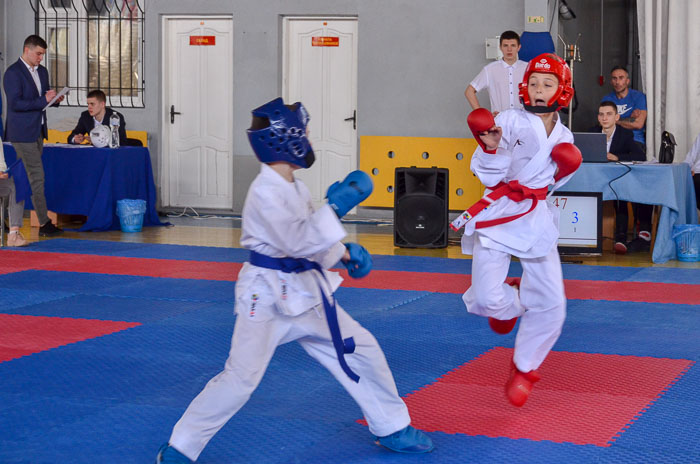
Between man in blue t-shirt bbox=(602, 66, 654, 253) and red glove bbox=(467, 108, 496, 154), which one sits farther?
man in blue t-shirt bbox=(602, 66, 654, 253)

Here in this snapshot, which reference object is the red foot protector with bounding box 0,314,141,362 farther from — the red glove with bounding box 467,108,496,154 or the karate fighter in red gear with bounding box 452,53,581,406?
the red glove with bounding box 467,108,496,154

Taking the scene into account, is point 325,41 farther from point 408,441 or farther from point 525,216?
point 408,441

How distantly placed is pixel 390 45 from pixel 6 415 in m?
8.09

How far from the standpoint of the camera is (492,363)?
13.9 feet

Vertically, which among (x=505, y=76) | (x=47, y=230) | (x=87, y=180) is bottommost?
(x=47, y=230)

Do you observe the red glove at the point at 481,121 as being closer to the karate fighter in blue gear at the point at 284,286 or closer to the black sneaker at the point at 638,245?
the karate fighter in blue gear at the point at 284,286

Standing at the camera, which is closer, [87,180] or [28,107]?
[28,107]

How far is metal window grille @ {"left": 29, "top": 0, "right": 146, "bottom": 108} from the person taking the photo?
11641 mm

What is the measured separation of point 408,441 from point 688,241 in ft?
18.5

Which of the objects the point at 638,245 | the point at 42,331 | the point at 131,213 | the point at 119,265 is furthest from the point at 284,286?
the point at 131,213

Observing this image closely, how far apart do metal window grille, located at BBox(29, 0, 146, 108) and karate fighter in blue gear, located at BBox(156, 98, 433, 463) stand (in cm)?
931

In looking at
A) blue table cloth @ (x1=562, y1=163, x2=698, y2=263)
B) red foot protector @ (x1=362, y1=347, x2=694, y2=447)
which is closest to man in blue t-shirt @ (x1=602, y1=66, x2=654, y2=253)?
blue table cloth @ (x1=562, y1=163, x2=698, y2=263)

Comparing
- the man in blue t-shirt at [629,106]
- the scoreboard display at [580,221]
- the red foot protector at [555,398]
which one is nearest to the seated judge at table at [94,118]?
the scoreboard display at [580,221]

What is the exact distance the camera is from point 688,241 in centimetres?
784
